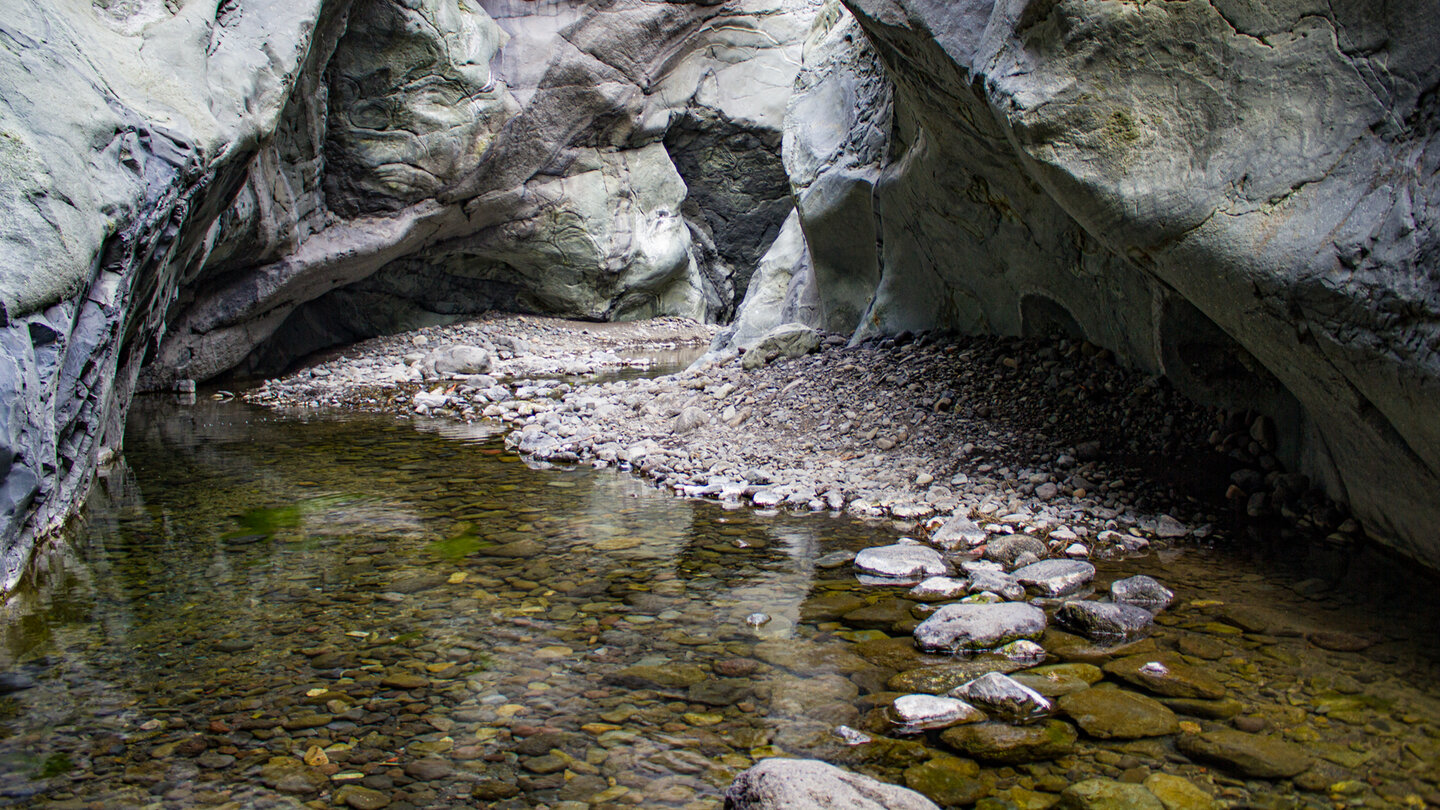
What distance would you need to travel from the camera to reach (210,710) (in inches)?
112

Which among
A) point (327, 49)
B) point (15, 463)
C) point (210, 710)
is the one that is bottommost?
point (210, 710)

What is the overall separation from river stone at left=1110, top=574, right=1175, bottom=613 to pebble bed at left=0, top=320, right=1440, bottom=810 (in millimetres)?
18

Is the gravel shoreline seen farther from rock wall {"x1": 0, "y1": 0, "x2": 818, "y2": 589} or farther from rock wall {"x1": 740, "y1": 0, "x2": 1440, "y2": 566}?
rock wall {"x1": 0, "y1": 0, "x2": 818, "y2": 589}

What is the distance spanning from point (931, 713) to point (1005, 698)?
0.25 m

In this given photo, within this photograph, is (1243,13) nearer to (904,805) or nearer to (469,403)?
(904,805)

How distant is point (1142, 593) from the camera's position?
142 inches

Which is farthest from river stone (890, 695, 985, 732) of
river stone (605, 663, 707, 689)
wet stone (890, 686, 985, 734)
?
river stone (605, 663, 707, 689)

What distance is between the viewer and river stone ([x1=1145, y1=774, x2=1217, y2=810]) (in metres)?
2.26

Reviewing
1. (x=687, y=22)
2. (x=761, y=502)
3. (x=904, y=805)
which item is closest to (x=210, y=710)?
(x=904, y=805)

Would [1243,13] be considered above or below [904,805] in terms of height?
above

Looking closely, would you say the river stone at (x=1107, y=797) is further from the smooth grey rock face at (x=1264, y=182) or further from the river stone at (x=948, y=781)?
the smooth grey rock face at (x=1264, y=182)

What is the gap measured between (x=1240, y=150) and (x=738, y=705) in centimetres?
292

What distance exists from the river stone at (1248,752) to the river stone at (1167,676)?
9.7 inches

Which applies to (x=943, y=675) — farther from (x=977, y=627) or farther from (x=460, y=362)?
(x=460, y=362)
